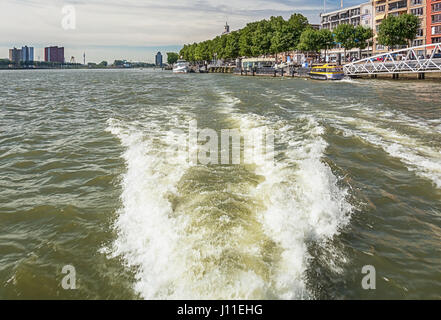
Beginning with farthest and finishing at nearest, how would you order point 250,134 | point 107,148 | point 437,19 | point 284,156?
point 437,19 < point 250,134 < point 107,148 < point 284,156

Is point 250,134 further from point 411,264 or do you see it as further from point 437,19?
point 437,19

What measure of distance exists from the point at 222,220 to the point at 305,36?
82.6 m

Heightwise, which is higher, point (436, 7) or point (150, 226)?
point (436, 7)

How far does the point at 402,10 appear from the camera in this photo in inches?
3401

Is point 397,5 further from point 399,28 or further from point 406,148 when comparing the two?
point 406,148

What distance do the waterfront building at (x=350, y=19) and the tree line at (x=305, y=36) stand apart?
7.86 m

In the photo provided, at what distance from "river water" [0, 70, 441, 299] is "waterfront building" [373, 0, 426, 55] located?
80.8 meters

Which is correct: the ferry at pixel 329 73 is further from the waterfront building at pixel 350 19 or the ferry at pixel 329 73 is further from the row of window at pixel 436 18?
the waterfront building at pixel 350 19

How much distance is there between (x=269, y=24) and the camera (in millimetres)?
100812

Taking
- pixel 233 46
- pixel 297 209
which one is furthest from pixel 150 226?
pixel 233 46

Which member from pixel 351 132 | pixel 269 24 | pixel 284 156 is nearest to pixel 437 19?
pixel 269 24

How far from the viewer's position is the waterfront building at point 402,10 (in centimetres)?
7875

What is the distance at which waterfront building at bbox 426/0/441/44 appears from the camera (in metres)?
73.9
